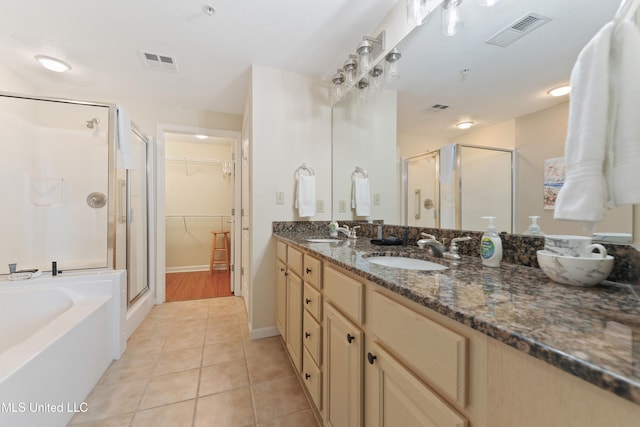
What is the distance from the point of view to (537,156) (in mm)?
891

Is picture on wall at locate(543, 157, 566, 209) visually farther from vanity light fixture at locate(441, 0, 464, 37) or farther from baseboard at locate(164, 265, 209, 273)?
baseboard at locate(164, 265, 209, 273)

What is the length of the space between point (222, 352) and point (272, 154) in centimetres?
156

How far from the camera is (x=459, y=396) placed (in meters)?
0.48

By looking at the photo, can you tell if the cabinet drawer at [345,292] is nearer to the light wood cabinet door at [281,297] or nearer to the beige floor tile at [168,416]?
the light wood cabinet door at [281,297]

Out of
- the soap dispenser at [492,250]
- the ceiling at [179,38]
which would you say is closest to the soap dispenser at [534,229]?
the soap dispenser at [492,250]

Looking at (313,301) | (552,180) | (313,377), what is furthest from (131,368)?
(552,180)

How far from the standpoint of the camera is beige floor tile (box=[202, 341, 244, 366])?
1.75 meters

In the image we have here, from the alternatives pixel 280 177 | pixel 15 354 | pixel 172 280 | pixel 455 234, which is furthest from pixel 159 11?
pixel 172 280

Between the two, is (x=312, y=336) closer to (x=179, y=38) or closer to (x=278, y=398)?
(x=278, y=398)

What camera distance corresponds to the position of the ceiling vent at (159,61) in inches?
78.4

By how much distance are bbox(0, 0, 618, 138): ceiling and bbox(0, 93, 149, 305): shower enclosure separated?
43 centimetres

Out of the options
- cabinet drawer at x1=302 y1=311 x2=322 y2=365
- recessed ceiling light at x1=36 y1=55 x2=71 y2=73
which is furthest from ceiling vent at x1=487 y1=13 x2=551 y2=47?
Answer: recessed ceiling light at x1=36 y1=55 x2=71 y2=73

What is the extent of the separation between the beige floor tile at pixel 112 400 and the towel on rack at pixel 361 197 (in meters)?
1.82

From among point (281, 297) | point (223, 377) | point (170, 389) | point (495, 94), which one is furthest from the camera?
point (281, 297)
